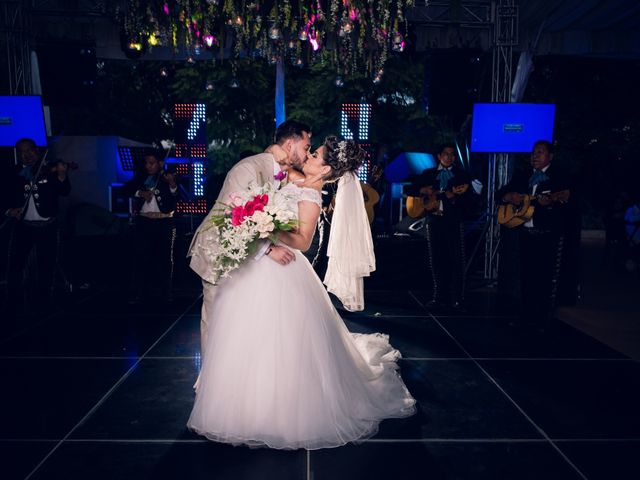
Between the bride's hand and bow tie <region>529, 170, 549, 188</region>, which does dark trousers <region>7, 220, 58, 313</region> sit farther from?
bow tie <region>529, 170, 549, 188</region>

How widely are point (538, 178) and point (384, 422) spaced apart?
12.0 feet

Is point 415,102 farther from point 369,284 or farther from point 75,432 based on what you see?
point 75,432

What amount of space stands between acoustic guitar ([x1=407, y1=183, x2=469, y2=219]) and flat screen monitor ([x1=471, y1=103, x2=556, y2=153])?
75.2 inches

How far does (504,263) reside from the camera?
27.8 ft

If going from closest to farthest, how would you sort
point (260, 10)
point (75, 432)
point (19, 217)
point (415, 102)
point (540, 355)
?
point (75, 432), point (540, 355), point (260, 10), point (19, 217), point (415, 102)

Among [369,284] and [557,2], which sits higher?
[557,2]

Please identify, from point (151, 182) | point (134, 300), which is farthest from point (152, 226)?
point (134, 300)

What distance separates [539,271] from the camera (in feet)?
21.2

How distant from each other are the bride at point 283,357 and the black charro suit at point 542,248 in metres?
3.46

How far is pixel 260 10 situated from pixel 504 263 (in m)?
4.78

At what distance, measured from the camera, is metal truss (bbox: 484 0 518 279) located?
31.1 ft

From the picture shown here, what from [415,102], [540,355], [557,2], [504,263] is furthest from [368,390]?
[415,102]

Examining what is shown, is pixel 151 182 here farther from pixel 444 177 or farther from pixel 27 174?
pixel 444 177

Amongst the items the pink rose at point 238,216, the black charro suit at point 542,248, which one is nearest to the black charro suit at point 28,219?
the pink rose at point 238,216
